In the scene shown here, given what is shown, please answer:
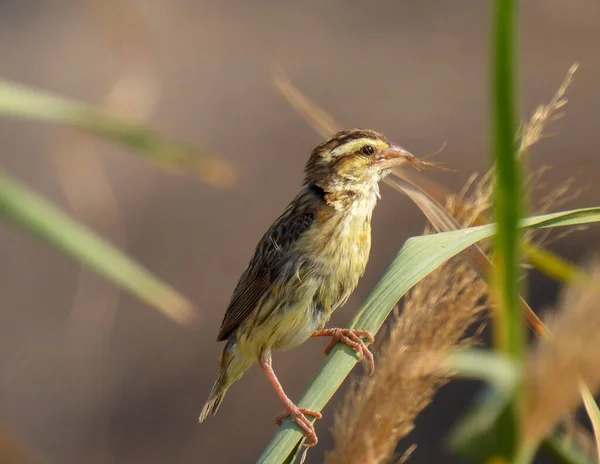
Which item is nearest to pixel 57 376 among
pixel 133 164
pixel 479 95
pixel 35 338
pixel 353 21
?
pixel 35 338

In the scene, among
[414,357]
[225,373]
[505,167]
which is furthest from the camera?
[225,373]

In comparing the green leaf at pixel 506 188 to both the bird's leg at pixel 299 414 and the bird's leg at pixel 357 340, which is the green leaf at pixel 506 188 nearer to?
the bird's leg at pixel 299 414

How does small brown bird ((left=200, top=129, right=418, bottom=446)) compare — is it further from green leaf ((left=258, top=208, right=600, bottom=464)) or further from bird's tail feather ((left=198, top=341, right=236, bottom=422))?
green leaf ((left=258, top=208, right=600, bottom=464))

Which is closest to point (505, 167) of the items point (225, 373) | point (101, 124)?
point (101, 124)

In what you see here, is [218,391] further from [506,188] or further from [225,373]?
[506,188]

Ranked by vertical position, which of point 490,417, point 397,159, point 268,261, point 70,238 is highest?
point 397,159

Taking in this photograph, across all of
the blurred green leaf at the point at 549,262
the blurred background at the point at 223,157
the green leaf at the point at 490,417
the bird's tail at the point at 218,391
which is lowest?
the green leaf at the point at 490,417

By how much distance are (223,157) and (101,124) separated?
32.3 feet

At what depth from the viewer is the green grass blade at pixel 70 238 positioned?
2.33 metres

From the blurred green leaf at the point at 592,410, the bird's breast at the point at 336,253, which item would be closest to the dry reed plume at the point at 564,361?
the blurred green leaf at the point at 592,410

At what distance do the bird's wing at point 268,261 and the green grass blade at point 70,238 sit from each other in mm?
1821

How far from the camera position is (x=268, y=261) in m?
4.43

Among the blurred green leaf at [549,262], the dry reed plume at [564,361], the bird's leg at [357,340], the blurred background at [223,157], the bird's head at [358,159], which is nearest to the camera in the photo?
the dry reed plume at [564,361]

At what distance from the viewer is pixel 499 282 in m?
1.96
